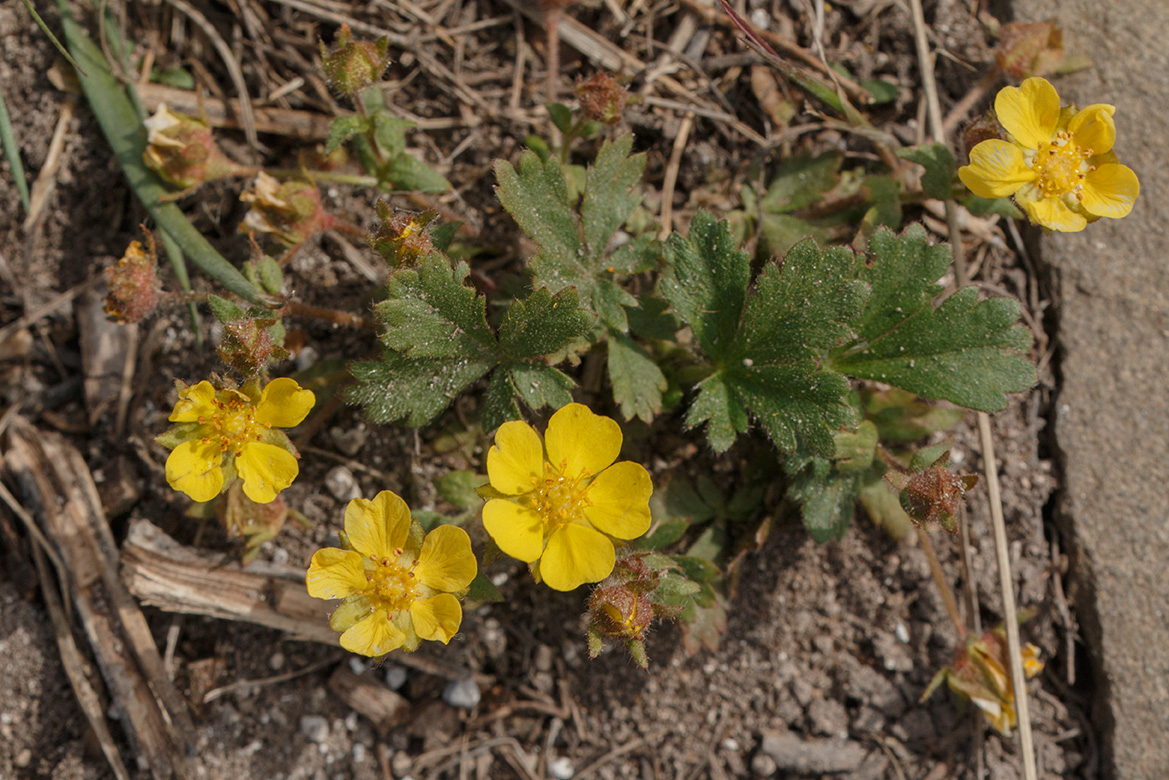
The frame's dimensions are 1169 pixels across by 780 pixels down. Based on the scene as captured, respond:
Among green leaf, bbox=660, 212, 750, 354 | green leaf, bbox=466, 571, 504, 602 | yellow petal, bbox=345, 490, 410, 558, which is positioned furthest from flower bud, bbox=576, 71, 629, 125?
green leaf, bbox=466, 571, 504, 602

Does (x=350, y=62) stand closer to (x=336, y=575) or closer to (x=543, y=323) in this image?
(x=543, y=323)

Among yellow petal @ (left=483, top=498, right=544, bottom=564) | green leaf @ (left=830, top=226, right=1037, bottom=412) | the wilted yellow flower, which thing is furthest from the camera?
the wilted yellow flower

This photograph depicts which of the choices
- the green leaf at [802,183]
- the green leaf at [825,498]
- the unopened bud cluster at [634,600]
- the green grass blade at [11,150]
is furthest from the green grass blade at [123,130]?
the green leaf at [825,498]

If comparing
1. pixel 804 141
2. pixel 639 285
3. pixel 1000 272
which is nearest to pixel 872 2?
pixel 804 141

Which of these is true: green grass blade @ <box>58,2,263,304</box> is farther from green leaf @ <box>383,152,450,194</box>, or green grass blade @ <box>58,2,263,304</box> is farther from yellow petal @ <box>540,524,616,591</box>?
yellow petal @ <box>540,524,616,591</box>

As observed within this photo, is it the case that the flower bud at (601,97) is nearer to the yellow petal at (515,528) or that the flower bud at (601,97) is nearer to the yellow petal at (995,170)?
the yellow petal at (995,170)

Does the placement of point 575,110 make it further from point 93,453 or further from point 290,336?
point 93,453
